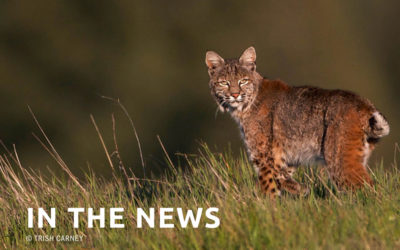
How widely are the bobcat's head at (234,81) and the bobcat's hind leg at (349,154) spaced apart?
5.34 feet

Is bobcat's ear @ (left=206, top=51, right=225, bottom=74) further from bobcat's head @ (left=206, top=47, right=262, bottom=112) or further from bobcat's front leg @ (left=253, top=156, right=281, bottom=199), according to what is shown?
bobcat's front leg @ (left=253, top=156, right=281, bottom=199)

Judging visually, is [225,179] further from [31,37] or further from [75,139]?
[31,37]

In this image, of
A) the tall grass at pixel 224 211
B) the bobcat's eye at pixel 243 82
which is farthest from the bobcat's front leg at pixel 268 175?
the bobcat's eye at pixel 243 82

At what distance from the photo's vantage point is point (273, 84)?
32.3 ft

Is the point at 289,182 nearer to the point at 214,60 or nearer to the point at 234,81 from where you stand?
the point at 234,81

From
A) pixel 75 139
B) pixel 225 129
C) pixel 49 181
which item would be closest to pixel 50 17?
pixel 75 139

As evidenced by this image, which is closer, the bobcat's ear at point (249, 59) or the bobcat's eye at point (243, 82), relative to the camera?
the bobcat's eye at point (243, 82)

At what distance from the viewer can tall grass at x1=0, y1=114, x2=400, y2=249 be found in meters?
6.35

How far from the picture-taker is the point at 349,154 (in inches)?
324

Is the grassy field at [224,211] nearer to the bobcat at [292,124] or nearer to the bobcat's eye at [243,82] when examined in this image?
the bobcat at [292,124]

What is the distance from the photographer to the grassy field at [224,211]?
635 centimetres

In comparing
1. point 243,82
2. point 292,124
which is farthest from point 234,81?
point 292,124

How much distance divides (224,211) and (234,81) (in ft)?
10.5

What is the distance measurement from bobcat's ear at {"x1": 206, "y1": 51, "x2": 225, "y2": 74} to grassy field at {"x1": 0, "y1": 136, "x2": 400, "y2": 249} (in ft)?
4.10
